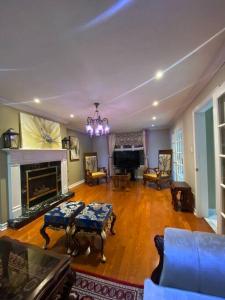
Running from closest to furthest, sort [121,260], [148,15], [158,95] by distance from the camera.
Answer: [148,15] → [121,260] → [158,95]

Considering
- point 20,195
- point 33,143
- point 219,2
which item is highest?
point 219,2

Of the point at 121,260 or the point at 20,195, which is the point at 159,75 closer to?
the point at 121,260

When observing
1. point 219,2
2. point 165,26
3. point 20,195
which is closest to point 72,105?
point 20,195

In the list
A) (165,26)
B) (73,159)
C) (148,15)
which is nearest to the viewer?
(148,15)

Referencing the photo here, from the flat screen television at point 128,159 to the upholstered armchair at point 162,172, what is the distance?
896 millimetres

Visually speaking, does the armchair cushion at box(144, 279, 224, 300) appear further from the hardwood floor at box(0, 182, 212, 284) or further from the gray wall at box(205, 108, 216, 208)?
the gray wall at box(205, 108, 216, 208)

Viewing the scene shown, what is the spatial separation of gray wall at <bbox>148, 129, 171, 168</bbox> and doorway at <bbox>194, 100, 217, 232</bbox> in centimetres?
415

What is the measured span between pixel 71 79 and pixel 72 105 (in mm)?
1243

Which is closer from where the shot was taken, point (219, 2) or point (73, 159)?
point (219, 2)

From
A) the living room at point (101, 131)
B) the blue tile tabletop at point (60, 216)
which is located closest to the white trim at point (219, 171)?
the living room at point (101, 131)

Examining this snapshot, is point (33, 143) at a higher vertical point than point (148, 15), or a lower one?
lower

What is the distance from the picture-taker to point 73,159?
5941 millimetres

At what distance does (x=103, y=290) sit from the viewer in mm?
1514

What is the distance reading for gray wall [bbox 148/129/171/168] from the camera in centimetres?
720
